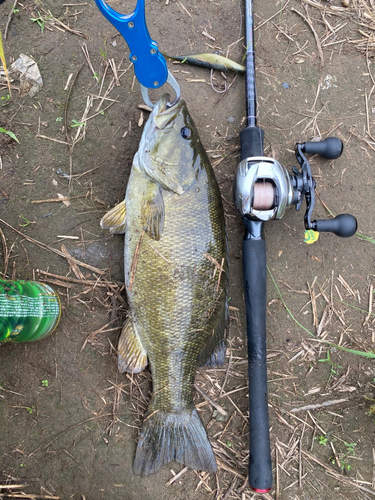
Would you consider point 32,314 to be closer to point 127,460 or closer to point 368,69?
point 127,460

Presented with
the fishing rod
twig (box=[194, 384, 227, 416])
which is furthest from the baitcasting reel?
twig (box=[194, 384, 227, 416])

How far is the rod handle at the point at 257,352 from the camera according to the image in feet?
7.87

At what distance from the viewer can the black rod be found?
2.60m

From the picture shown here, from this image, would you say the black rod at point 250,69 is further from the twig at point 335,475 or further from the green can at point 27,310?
the twig at point 335,475

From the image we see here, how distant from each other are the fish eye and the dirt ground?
0.46 meters

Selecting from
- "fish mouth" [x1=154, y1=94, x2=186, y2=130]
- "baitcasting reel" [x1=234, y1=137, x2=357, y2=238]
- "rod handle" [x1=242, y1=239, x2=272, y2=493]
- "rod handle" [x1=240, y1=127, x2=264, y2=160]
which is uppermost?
"fish mouth" [x1=154, y1=94, x2=186, y2=130]

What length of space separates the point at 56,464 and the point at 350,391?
7.80 feet

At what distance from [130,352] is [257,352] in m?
0.92

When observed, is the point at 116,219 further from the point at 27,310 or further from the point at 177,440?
the point at 177,440

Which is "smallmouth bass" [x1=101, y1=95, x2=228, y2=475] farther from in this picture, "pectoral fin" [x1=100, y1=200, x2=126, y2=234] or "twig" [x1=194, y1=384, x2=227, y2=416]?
"twig" [x1=194, y1=384, x2=227, y2=416]

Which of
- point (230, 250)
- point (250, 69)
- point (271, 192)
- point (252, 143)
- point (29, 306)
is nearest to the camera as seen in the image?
point (271, 192)

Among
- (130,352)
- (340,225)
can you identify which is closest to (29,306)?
(130,352)

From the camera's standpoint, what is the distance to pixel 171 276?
234 cm

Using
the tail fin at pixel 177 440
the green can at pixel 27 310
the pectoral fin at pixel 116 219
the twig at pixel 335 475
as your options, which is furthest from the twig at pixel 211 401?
the pectoral fin at pixel 116 219
